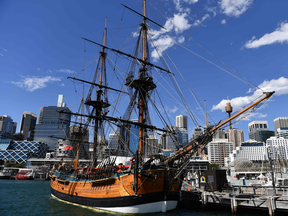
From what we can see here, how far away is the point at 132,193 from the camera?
18.3 meters

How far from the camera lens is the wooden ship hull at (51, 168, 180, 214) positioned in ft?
60.2

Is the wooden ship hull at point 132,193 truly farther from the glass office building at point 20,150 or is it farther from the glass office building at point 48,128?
the glass office building at point 48,128

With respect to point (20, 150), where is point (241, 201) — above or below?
below

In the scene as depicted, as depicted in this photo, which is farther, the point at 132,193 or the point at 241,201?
the point at 241,201

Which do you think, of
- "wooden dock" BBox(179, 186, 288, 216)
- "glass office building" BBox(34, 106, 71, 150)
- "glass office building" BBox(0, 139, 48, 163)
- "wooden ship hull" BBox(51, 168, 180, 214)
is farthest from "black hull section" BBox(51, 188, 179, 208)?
"glass office building" BBox(34, 106, 71, 150)

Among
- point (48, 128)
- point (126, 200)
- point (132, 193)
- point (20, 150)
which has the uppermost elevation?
point (48, 128)

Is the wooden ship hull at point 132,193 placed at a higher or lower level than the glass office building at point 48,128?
lower

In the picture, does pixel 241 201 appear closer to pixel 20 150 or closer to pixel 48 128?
pixel 20 150

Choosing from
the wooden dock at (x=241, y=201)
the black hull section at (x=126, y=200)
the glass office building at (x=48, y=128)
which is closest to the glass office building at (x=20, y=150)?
the glass office building at (x=48, y=128)

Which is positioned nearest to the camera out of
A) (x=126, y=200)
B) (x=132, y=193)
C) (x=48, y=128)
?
(x=132, y=193)

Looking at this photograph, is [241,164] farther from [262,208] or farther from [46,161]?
[46,161]

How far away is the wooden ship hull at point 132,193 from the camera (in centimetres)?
1836

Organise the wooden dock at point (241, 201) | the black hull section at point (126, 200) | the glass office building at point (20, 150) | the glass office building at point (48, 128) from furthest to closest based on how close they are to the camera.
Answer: the glass office building at point (48, 128) → the glass office building at point (20, 150) → the wooden dock at point (241, 201) → the black hull section at point (126, 200)

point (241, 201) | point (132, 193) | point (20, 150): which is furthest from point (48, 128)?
point (241, 201)
